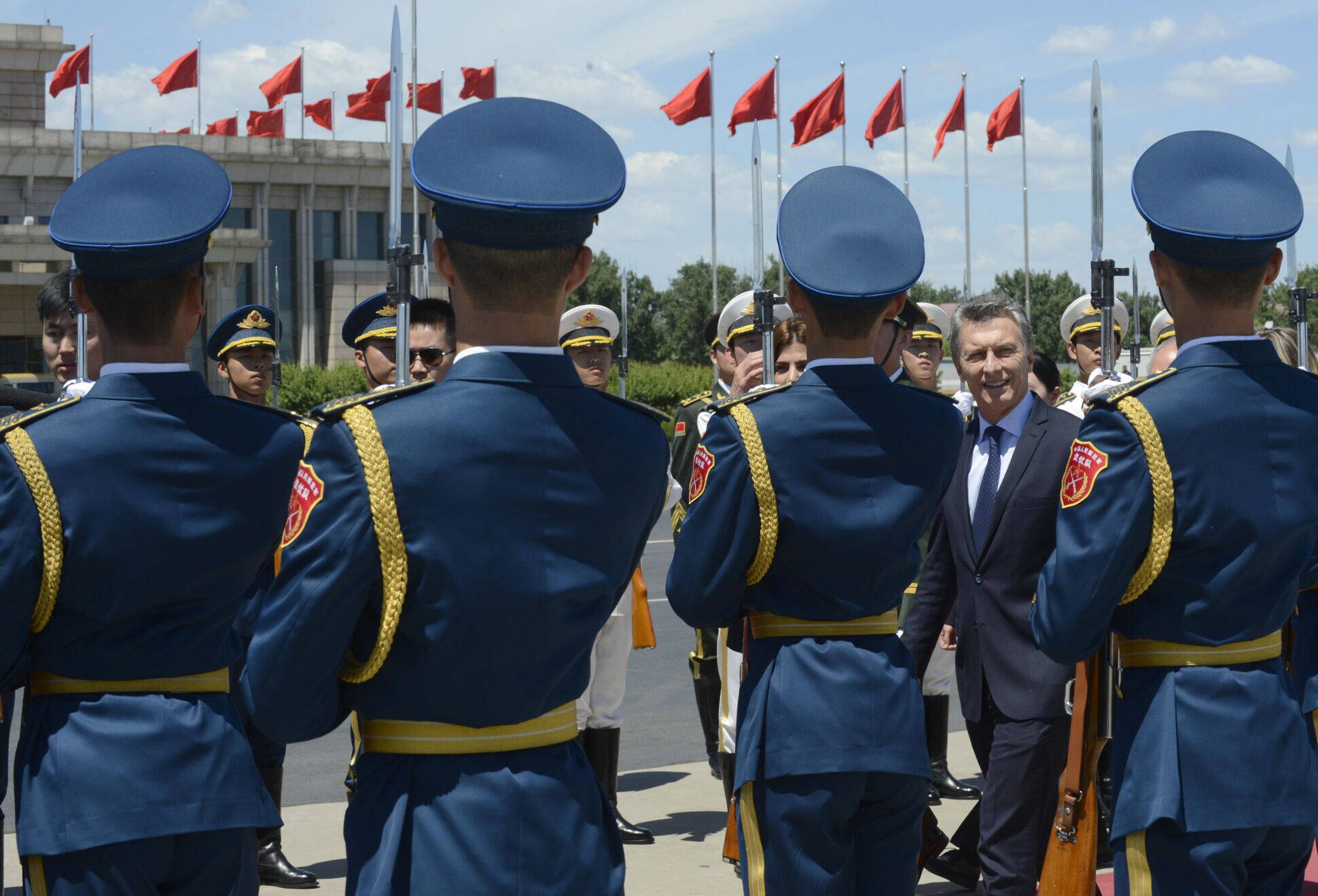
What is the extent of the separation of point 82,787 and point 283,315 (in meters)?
59.4

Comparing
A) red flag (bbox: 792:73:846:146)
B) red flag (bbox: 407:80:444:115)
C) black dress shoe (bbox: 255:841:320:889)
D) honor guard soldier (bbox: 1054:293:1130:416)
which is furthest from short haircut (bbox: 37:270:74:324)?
red flag (bbox: 407:80:444:115)

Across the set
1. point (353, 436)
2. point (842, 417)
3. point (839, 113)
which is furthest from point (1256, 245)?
point (839, 113)

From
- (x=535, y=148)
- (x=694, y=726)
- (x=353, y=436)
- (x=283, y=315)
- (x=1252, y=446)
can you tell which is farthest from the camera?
(x=283, y=315)

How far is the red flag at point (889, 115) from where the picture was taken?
36.9 m

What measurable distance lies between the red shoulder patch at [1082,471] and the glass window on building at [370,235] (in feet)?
194

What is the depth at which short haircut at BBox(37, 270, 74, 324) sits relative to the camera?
5699mm

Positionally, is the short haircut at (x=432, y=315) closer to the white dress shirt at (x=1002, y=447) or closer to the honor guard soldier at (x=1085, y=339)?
the white dress shirt at (x=1002, y=447)

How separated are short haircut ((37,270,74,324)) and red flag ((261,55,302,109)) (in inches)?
1646

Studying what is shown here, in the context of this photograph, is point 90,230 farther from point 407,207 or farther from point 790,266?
point 407,207

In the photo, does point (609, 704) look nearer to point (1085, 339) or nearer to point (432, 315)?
point (432, 315)

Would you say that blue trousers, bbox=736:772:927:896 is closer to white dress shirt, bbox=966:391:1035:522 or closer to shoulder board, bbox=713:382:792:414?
shoulder board, bbox=713:382:792:414

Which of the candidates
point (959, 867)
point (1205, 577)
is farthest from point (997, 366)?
point (1205, 577)

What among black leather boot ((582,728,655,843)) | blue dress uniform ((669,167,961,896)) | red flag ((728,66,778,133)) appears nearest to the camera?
blue dress uniform ((669,167,961,896))

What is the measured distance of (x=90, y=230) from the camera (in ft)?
10.4
